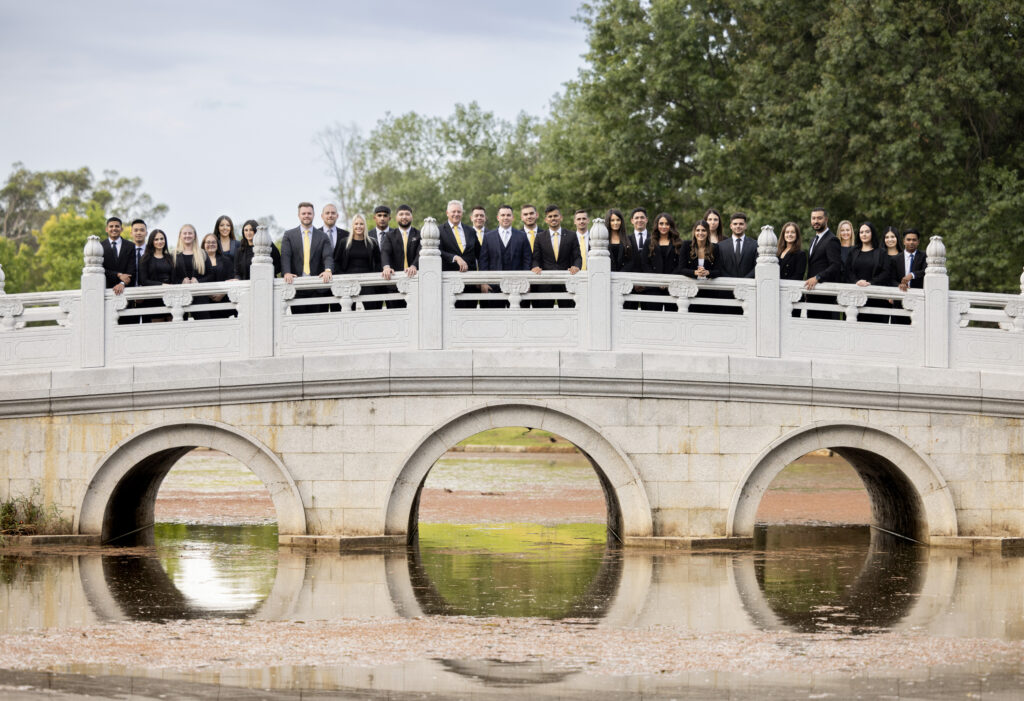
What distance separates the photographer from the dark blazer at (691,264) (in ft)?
45.2

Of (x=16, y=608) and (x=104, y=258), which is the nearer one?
(x=16, y=608)

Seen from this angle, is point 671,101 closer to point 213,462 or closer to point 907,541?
point 213,462

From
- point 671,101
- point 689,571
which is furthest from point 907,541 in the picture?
point 671,101

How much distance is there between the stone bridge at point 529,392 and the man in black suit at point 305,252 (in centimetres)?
51

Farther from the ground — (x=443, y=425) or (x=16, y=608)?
(x=443, y=425)

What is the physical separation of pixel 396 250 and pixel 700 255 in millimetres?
3034

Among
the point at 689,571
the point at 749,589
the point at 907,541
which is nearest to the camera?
the point at 749,589

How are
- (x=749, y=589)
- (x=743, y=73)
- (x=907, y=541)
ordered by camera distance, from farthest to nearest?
1. (x=743, y=73)
2. (x=907, y=541)
3. (x=749, y=589)

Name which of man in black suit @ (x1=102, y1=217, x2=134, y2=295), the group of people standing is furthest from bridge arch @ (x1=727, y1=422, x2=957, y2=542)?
man in black suit @ (x1=102, y1=217, x2=134, y2=295)

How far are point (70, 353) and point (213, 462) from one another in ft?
48.5

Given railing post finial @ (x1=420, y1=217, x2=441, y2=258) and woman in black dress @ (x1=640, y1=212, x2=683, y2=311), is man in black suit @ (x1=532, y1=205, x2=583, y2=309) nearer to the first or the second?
woman in black dress @ (x1=640, y1=212, x2=683, y2=311)

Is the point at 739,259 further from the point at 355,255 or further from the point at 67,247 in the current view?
the point at 67,247

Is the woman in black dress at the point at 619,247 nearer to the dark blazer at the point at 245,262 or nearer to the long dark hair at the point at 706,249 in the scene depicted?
the long dark hair at the point at 706,249

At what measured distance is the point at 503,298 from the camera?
1355cm
